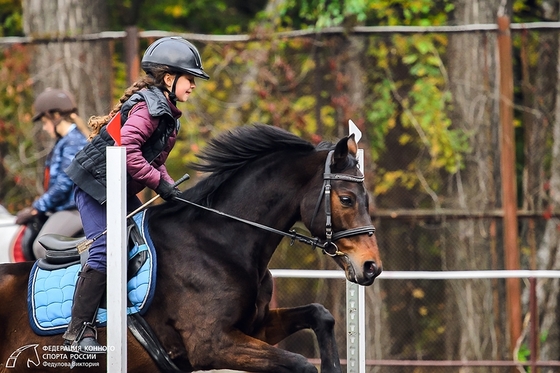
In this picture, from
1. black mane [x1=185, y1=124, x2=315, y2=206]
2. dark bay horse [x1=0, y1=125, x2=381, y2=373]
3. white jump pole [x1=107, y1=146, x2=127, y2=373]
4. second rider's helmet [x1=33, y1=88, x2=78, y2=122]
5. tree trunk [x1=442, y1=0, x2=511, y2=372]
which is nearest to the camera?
white jump pole [x1=107, y1=146, x2=127, y2=373]

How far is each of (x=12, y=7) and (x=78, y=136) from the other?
8024 mm

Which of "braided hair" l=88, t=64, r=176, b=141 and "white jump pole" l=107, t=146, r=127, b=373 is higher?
"braided hair" l=88, t=64, r=176, b=141

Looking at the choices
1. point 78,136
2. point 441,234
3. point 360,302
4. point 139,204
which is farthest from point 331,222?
point 441,234

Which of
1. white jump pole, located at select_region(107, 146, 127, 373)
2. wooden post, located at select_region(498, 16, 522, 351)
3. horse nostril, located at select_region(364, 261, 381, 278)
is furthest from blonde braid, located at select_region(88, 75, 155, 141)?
Answer: wooden post, located at select_region(498, 16, 522, 351)

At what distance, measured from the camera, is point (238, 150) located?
201 inches

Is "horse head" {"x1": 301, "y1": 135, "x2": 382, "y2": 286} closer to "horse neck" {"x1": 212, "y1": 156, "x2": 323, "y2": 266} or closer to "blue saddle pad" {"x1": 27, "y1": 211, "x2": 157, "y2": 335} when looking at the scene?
"horse neck" {"x1": 212, "y1": 156, "x2": 323, "y2": 266}

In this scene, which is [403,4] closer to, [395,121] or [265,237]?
[395,121]

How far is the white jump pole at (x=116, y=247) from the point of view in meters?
4.37

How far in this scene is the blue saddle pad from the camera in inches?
192

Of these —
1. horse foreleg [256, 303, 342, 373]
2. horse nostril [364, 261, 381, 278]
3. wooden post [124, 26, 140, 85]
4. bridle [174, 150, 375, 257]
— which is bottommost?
horse foreleg [256, 303, 342, 373]

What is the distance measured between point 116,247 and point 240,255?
2.62ft

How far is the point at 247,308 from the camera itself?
4.85 meters

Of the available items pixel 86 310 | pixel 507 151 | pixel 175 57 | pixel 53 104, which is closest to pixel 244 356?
pixel 86 310

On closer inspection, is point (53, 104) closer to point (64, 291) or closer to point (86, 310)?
point (64, 291)
